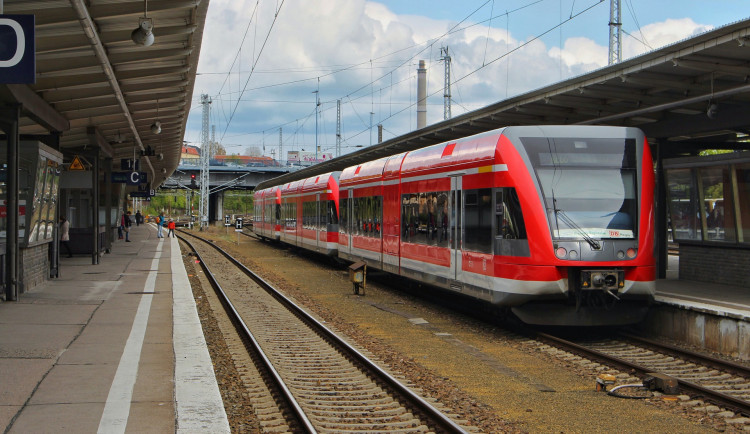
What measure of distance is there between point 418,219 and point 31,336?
7288 millimetres

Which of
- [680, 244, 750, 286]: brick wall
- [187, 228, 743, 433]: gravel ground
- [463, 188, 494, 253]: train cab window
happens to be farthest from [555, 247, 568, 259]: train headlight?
[680, 244, 750, 286]: brick wall

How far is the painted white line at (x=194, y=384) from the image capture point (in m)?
6.24

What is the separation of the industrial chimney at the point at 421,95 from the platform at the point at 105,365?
109ft

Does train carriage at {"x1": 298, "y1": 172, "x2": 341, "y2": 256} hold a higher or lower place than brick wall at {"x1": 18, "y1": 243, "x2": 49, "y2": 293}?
higher

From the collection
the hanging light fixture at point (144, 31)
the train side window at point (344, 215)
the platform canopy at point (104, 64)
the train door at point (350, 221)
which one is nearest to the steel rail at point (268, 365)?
the hanging light fixture at point (144, 31)

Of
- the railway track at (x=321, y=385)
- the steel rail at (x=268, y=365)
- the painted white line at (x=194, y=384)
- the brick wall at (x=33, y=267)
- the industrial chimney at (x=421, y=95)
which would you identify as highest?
the industrial chimney at (x=421, y=95)

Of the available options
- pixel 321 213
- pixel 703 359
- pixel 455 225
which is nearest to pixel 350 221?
pixel 321 213

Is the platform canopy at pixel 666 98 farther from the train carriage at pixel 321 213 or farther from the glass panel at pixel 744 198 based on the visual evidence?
the train carriage at pixel 321 213

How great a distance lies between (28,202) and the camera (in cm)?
1484

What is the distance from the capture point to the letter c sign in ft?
20.8

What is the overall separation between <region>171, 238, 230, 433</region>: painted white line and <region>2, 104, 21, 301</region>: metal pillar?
3081 millimetres

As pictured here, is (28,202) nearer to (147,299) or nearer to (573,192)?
(147,299)

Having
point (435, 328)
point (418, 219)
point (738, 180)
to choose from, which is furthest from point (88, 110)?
point (738, 180)

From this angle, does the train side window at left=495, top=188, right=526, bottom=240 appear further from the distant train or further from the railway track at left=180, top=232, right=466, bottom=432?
the railway track at left=180, top=232, right=466, bottom=432
